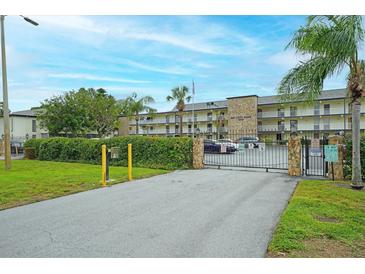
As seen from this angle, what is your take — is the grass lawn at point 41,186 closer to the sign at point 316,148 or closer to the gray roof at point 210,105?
the sign at point 316,148

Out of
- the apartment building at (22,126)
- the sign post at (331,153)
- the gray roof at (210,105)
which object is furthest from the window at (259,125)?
the sign post at (331,153)

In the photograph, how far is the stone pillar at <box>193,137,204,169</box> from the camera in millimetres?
15008

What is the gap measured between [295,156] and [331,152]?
1.75 m

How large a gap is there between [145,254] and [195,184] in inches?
250

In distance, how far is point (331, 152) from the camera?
1049cm

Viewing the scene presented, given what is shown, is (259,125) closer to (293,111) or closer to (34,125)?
(293,111)

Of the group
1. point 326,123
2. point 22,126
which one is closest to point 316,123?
point 326,123

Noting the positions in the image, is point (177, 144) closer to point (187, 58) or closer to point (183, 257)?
point (187, 58)

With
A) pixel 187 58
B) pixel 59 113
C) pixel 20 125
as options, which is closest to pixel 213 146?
pixel 187 58

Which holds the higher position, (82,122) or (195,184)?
(82,122)

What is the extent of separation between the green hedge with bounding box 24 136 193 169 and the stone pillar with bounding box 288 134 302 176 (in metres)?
4.98

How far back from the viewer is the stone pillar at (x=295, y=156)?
1203 centimetres

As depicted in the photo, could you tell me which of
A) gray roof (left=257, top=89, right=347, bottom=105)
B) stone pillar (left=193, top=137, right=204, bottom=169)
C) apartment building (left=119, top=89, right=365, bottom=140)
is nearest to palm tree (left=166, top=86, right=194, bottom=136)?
apartment building (left=119, top=89, right=365, bottom=140)

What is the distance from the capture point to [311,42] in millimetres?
8844
